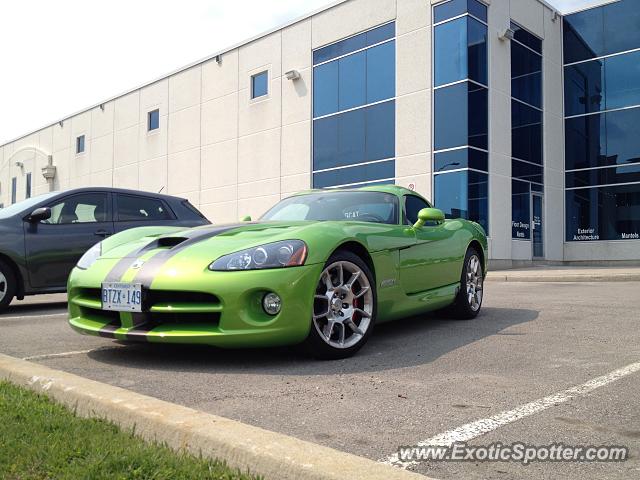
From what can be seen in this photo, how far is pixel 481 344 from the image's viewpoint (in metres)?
4.60

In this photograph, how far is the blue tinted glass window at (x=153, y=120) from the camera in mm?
27922

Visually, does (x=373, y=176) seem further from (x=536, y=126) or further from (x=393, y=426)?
(x=393, y=426)

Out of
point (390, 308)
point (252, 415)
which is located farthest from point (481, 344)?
point (252, 415)

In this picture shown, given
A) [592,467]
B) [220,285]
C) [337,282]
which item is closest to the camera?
[592,467]

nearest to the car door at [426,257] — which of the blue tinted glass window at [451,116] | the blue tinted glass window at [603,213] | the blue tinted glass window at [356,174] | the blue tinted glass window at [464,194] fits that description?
the blue tinted glass window at [464,194]

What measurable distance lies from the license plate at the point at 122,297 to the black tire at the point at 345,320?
1062mm

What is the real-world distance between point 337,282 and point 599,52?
19.2 meters

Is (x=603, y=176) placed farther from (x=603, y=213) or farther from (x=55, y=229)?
(x=55, y=229)

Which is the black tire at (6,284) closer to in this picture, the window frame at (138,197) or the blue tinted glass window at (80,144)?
the window frame at (138,197)

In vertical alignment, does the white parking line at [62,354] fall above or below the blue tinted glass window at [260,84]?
below

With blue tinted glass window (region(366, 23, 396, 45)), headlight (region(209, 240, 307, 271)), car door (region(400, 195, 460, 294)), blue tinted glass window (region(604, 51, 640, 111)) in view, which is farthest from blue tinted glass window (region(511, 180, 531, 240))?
headlight (region(209, 240, 307, 271))

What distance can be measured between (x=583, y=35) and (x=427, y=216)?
18.4 meters

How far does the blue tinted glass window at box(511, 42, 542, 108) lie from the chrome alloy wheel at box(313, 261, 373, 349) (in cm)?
1608

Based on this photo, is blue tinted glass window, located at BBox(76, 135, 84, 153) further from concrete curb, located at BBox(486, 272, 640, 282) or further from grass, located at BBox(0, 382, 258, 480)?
grass, located at BBox(0, 382, 258, 480)
